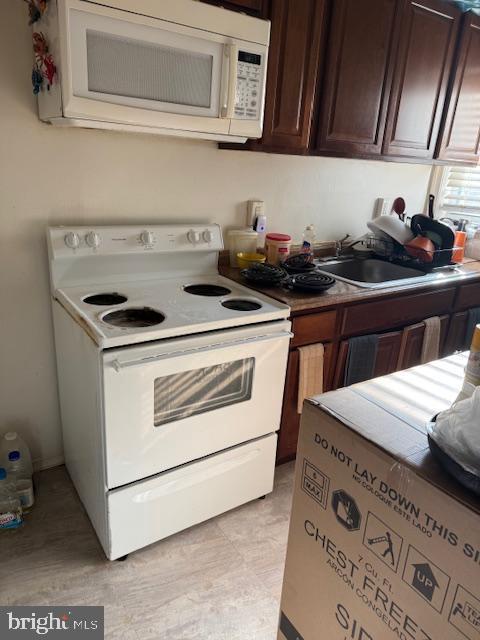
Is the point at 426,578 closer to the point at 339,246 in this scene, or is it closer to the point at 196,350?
the point at 196,350

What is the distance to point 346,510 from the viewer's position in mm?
741

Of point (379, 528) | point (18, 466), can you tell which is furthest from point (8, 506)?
point (379, 528)

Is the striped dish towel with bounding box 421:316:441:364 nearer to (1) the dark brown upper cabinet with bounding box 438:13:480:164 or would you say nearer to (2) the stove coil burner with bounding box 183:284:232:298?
(1) the dark brown upper cabinet with bounding box 438:13:480:164

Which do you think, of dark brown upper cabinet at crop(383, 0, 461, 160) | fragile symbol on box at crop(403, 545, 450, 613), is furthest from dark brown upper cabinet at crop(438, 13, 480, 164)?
fragile symbol on box at crop(403, 545, 450, 613)

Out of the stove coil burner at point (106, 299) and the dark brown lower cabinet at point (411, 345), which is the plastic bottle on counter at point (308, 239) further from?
the stove coil burner at point (106, 299)

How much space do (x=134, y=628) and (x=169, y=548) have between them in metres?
0.33

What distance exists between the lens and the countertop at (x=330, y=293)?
186 centimetres

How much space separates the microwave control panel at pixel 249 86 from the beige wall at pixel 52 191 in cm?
39

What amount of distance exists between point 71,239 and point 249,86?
0.86m

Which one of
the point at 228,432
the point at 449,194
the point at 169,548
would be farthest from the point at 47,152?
the point at 449,194

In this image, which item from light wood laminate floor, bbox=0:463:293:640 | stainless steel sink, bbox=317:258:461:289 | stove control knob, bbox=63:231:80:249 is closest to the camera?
light wood laminate floor, bbox=0:463:293:640

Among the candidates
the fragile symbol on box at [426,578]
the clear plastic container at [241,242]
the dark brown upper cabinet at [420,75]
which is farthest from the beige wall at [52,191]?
the fragile symbol on box at [426,578]

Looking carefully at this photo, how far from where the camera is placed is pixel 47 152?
171 centimetres

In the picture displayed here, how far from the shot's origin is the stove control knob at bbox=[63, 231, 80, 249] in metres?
1.74
